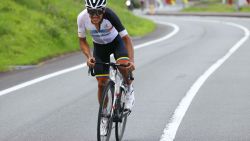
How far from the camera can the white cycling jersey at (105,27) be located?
24.9 ft

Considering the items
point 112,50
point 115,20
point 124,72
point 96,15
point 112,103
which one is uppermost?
point 96,15

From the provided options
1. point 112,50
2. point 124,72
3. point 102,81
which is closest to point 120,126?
point 102,81

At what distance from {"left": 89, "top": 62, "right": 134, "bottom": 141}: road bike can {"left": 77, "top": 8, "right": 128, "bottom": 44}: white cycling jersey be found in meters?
0.43

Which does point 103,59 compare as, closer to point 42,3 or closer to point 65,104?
point 65,104

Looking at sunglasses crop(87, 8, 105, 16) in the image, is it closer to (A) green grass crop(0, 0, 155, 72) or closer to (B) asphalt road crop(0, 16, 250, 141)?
(B) asphalt road crop(0, 16, 250, 141)

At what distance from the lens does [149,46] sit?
965 inches

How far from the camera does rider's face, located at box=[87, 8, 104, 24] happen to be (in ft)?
24.0

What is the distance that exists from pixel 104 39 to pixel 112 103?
0.89 metres

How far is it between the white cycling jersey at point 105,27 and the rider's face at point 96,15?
129 millimetres

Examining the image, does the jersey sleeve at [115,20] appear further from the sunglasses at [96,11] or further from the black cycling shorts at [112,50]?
the black cycling shorts at [112,50]

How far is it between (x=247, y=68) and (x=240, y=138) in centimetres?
900

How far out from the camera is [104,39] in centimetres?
789

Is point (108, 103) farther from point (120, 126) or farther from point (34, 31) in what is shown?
point (34, 31)

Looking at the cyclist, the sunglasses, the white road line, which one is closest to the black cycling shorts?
the cyclist
